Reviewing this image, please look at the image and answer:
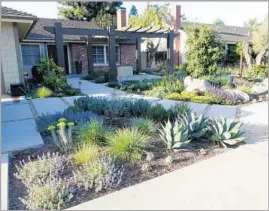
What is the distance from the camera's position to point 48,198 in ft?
8.71

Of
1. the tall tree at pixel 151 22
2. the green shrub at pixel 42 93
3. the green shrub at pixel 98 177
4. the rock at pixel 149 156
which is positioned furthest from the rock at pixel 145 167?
the tall tree at pixel 151 22

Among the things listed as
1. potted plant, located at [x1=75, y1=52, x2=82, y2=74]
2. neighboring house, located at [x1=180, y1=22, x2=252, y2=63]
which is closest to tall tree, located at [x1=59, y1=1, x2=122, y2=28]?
neighboring house, located at [x1=180, y1=22, x2=252, y2=63]

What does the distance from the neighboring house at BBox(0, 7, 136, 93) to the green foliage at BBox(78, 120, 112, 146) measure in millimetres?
6604

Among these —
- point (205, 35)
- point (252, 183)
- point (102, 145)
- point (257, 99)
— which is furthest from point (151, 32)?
point (252, 183)

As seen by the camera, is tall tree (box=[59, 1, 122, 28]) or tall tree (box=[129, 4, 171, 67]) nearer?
tall tree (box=[129, 4, 171, 67])

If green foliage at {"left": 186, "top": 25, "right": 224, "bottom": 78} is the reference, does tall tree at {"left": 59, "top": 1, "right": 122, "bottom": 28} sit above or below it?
above

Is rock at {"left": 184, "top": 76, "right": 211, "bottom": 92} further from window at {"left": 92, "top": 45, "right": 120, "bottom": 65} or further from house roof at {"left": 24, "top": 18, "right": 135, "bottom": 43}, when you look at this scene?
window at {"left": 92, "top": 45, "right": 120, "bottom": 65}

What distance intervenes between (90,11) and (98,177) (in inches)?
1283

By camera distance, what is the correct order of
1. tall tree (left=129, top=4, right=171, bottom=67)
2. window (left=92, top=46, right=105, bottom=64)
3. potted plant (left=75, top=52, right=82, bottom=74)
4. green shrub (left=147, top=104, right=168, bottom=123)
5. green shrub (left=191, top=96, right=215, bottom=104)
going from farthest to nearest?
tall tree (left=129, top=4, right=171, bottom=67), window (left=92, top=46, right=105, bottom=64), potted plant (left=75, top=52, right=82, bottom=74), green shrub (left=191, top=96, right=215, bottom=104), green shrub (left=147, top=104, right=168, bottom=123)

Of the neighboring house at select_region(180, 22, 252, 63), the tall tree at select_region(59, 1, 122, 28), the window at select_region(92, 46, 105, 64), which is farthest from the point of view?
the tall tree at select_region(59, 1, 122, 28)

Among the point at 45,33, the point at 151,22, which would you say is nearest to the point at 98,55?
the point at 45,33

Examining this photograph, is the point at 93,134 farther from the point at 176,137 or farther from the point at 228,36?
the point at 228,36

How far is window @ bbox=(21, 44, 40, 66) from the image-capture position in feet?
53.9

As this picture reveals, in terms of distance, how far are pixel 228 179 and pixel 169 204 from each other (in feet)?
3.28
